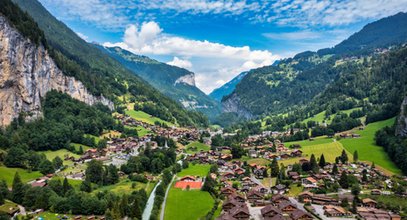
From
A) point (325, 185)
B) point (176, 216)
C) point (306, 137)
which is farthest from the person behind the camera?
point (306, 137)

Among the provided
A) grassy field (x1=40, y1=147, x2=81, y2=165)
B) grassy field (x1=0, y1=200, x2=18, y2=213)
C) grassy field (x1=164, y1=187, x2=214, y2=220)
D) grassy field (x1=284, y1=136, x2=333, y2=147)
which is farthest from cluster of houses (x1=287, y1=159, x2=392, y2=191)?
grassy field (x1=40, y1=147, x2=81, y2=165)

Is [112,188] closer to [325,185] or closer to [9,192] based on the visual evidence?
[9,192]

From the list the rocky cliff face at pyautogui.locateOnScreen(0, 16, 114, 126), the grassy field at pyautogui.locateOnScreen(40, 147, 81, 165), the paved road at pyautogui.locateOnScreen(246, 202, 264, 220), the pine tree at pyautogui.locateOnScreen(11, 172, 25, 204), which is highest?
the rocky cliff face at pyautogui.locateOnScreen(0, 16, 114, 126)

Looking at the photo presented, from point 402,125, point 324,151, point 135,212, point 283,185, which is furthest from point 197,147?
point 135,212

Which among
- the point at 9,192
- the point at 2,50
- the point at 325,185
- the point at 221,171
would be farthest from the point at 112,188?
the point at 2,50

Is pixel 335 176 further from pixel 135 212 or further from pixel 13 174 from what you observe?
pixel 13 174

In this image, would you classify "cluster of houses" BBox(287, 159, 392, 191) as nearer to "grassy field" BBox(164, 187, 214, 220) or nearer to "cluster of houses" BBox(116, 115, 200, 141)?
"grassy field" BBox(164, 187, 214, 220)

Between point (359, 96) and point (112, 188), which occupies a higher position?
point (359, 96)
